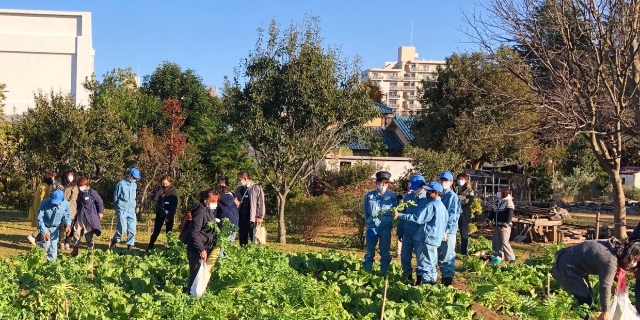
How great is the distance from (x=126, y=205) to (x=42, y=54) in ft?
101

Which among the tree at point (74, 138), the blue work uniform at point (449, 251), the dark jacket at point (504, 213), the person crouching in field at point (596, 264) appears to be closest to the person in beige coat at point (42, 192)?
the tree at point (74, 138)

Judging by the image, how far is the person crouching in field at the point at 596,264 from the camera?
6.47 metres

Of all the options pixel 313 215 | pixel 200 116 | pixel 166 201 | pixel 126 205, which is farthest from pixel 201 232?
pixel 200 116

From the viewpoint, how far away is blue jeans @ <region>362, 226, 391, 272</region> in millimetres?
10398

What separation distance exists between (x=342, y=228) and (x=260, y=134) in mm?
4397

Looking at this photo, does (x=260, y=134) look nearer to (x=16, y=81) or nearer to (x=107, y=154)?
(x=107, y=154)

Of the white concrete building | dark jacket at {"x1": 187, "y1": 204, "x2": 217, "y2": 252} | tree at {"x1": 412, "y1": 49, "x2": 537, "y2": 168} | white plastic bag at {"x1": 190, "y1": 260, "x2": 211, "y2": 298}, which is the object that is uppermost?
the white concrete building

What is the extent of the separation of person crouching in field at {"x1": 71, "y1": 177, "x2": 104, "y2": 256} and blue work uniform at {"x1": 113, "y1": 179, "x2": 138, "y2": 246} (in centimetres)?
34

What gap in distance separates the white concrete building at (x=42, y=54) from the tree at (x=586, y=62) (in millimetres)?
29491

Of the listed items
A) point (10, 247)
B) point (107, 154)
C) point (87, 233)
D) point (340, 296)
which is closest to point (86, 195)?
point (87, 233)

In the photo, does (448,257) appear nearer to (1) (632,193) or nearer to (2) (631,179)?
(1) (632,193)

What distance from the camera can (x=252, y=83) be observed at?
14.3 m

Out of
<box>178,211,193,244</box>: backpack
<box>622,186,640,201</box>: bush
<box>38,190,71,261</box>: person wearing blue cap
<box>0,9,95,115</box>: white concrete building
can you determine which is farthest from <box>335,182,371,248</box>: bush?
<box>0,9,95,115</box>: white concrete building

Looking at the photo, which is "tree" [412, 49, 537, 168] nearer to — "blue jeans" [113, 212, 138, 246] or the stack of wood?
the stack of wood
